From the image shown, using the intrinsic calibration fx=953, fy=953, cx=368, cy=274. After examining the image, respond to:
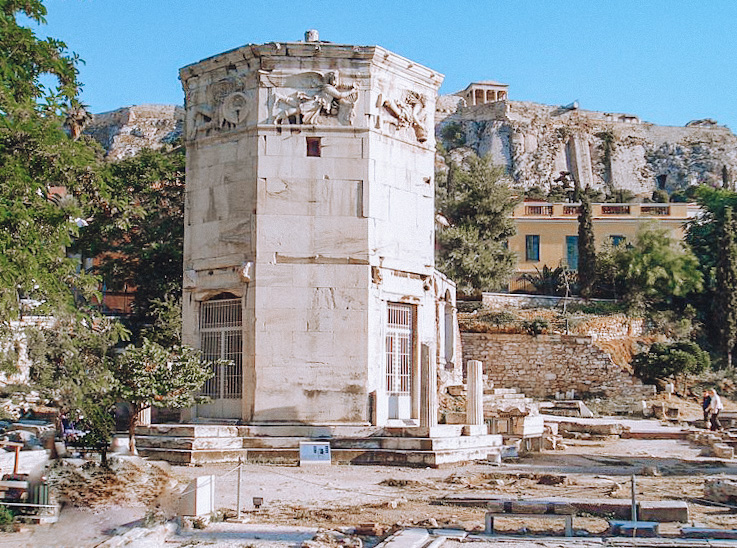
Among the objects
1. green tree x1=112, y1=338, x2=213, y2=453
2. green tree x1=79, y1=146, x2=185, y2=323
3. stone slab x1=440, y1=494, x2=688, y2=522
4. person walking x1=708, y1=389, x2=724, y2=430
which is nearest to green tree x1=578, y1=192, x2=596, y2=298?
person walking x1=708, y1=389, x2=724, y2=430

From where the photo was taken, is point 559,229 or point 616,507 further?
point 559,229

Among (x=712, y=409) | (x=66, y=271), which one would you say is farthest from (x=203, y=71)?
(x=712, y=409)

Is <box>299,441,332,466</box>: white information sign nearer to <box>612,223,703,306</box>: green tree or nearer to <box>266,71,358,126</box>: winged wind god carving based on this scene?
<box>266,71,358,126</box>: winged wind god carving

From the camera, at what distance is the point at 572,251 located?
5575cm

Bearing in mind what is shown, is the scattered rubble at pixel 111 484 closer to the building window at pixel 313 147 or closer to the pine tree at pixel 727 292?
the building window at pixel 313 147

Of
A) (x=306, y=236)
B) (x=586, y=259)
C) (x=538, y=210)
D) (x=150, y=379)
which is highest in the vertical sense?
(x=538, y=210)

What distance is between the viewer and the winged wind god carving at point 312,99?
1872 centimetres

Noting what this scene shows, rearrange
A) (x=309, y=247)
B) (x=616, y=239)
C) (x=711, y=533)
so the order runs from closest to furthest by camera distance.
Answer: (x=711, y=533)
(x=309, y=247)
(x=616, y=239)

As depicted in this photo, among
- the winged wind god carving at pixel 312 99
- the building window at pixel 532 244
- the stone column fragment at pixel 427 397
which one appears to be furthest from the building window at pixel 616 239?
the stone column fragment at pixel 427 397

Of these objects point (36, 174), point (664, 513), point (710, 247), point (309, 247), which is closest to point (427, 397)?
point (309, 247)

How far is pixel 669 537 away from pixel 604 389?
1209 inches

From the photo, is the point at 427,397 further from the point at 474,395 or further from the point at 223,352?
the point at 223,352

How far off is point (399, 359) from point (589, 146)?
95010mm

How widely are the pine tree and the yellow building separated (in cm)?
877
